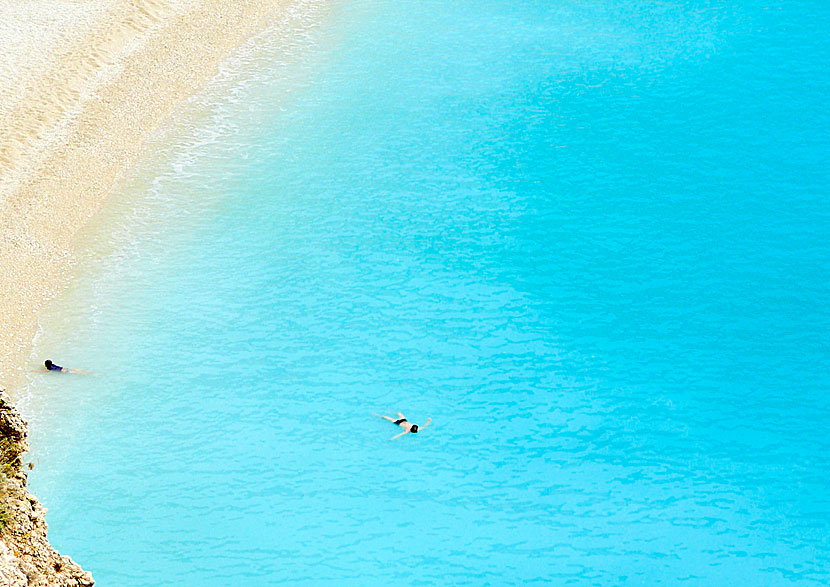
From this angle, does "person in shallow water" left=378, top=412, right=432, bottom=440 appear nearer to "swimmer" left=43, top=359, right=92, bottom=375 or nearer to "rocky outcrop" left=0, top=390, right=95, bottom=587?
"swimmer" left=43, top=359, right=92, bottom=375

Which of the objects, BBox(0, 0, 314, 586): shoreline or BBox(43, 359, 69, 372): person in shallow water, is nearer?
BBox(43, 359, 69, 372): person in shallow water

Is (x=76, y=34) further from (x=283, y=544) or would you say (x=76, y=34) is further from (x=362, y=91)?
(x=283, y=544)

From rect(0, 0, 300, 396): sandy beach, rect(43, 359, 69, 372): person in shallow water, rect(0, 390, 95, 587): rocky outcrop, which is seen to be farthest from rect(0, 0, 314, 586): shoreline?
rect(0, 390, 95, 587): rocky outcrop

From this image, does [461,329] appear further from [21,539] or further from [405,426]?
Answer: [21,539]

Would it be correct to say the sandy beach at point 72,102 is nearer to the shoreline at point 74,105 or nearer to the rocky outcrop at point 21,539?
the shoreline at point 74,105

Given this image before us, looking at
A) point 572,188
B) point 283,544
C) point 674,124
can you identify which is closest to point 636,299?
point 572,188

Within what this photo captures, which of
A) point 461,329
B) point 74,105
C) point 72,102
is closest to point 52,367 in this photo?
point 461,329
